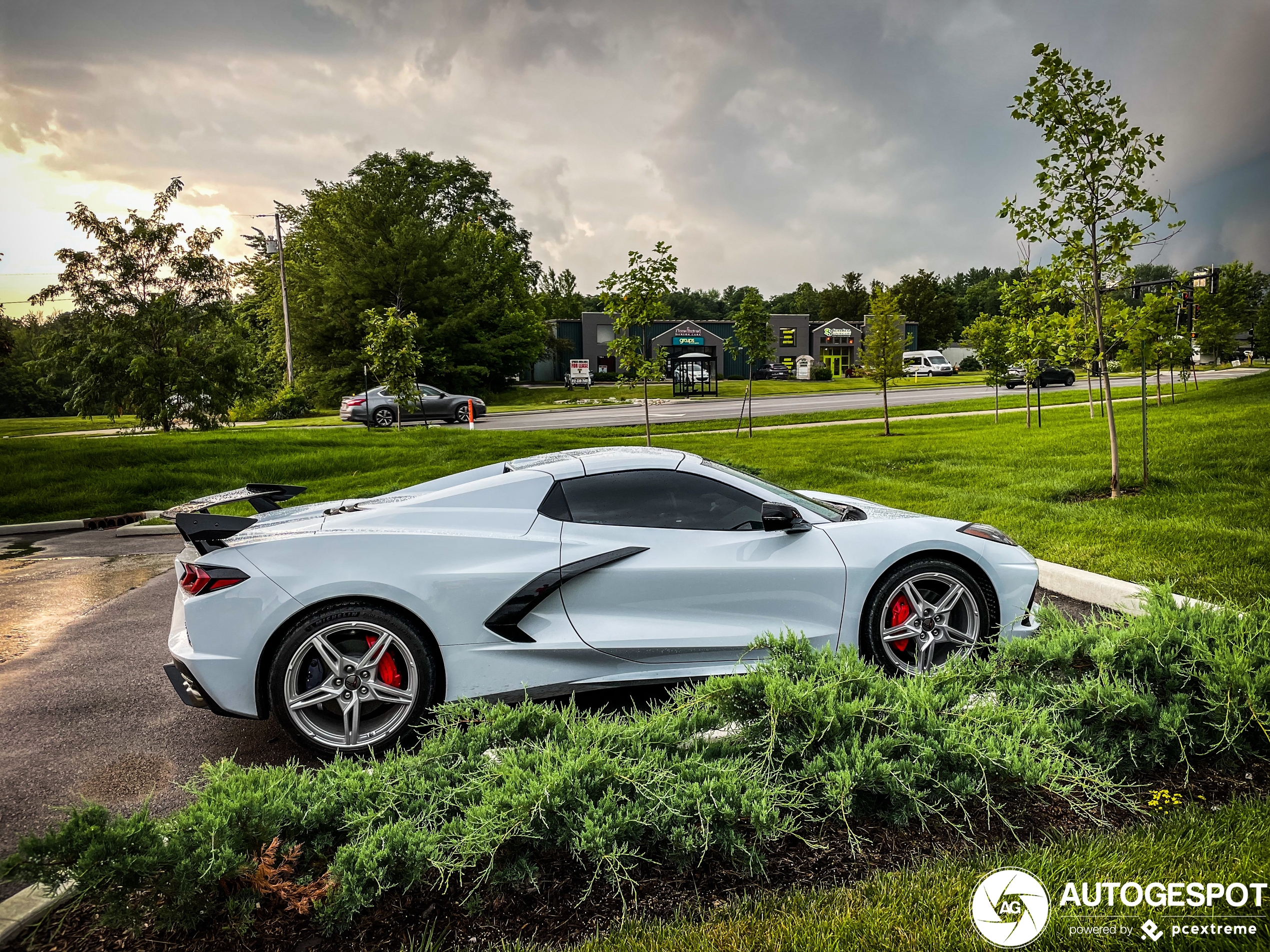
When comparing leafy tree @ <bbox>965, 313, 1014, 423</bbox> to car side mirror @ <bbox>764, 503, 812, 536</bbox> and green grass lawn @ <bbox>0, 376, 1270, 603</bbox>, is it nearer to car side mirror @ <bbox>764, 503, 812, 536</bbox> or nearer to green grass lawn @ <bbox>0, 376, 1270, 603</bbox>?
green grass lawn @ <bbox>0, 376, 1270, 603</bbox>

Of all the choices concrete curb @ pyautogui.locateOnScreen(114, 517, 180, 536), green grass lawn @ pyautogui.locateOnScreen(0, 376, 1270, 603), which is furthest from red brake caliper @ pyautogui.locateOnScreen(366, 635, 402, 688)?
concrete curb @ pyautogui.locateOnScreen(114, 517, 180, 536)

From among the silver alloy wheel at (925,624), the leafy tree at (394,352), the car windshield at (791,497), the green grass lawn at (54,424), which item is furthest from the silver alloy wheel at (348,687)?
the green grass lawn at (54,424)

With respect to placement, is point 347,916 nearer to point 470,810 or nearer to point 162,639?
point 470,810

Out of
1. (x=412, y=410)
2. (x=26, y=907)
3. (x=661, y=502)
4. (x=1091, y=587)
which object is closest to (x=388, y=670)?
(x=26, y=907)

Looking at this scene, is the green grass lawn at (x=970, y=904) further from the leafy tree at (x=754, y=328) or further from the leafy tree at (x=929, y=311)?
the leafy tree at (x=929, y=311)

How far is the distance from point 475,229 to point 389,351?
3546 cm

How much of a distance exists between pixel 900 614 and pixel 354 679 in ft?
9.60

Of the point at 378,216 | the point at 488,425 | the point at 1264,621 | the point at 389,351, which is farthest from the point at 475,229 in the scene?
the point at 1264,621

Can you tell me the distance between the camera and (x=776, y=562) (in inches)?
159

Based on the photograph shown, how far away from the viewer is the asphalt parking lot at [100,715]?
3.48 m

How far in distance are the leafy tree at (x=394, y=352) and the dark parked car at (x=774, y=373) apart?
41.7 meters

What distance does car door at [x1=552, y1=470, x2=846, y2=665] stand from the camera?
12.6 ft

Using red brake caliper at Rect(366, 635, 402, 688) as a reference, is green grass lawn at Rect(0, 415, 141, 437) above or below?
above

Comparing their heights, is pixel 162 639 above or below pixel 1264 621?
below
